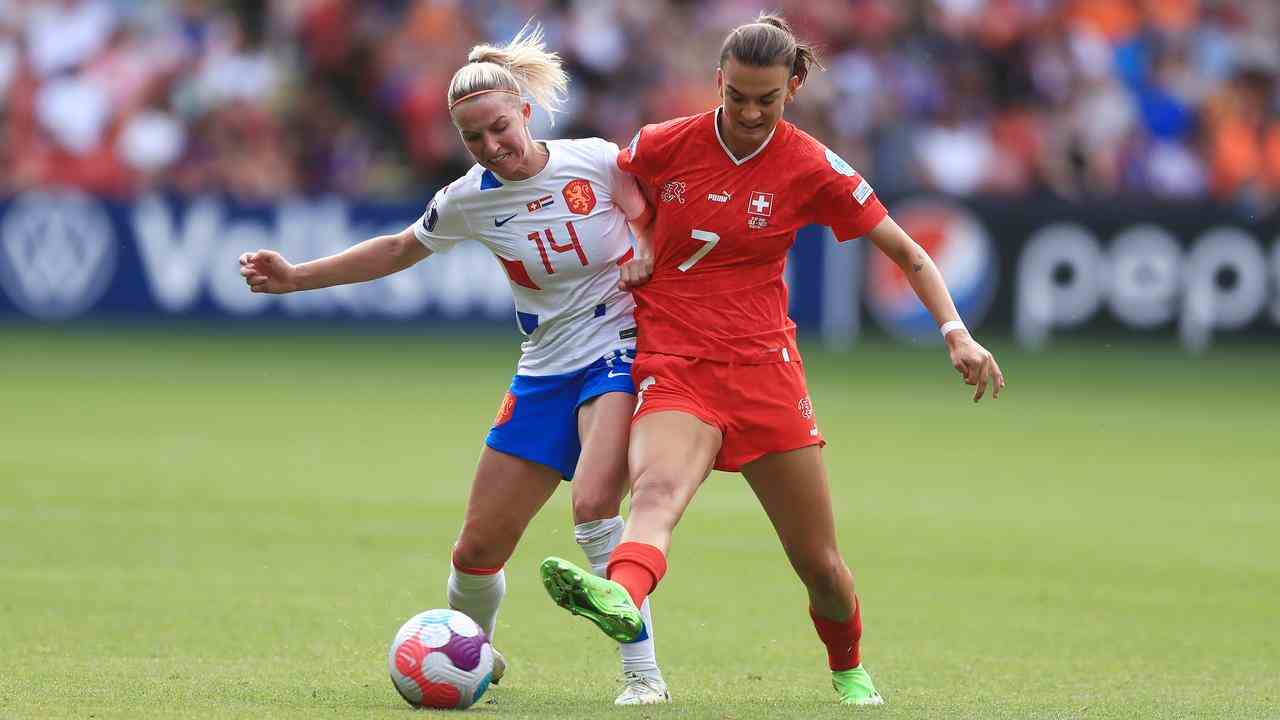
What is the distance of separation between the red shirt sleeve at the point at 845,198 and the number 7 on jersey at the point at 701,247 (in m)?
0.35

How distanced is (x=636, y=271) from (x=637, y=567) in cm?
119

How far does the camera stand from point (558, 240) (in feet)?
21.8

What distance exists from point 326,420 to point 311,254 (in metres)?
5.60

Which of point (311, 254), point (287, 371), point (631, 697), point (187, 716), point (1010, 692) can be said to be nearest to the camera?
point (187, 716)

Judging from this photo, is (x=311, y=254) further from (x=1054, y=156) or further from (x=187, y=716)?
(x=187, y=716)

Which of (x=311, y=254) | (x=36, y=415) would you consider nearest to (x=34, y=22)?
(x=311, y=254)

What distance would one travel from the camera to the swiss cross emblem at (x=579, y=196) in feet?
21.9

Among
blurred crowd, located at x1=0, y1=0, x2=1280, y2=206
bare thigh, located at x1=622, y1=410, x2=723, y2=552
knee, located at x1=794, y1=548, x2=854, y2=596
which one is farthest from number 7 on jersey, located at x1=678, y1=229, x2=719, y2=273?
blurred crowd, located at x1=0, y1=0, x2=1280, y2=206

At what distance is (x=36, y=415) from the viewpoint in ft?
48.7

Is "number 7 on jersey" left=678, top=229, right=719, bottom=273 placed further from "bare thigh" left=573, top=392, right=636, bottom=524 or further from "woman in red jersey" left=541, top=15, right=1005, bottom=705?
"bare thigh" left=573, top=392, right=636, bottom=524

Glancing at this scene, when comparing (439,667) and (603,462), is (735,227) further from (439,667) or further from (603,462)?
(439,667)

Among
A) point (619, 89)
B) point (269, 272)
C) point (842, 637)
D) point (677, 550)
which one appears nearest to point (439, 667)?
point (842, 637)

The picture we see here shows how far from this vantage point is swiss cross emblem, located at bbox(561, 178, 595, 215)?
6.66m

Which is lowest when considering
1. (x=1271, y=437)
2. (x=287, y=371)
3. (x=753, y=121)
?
(x=287, y=371)
